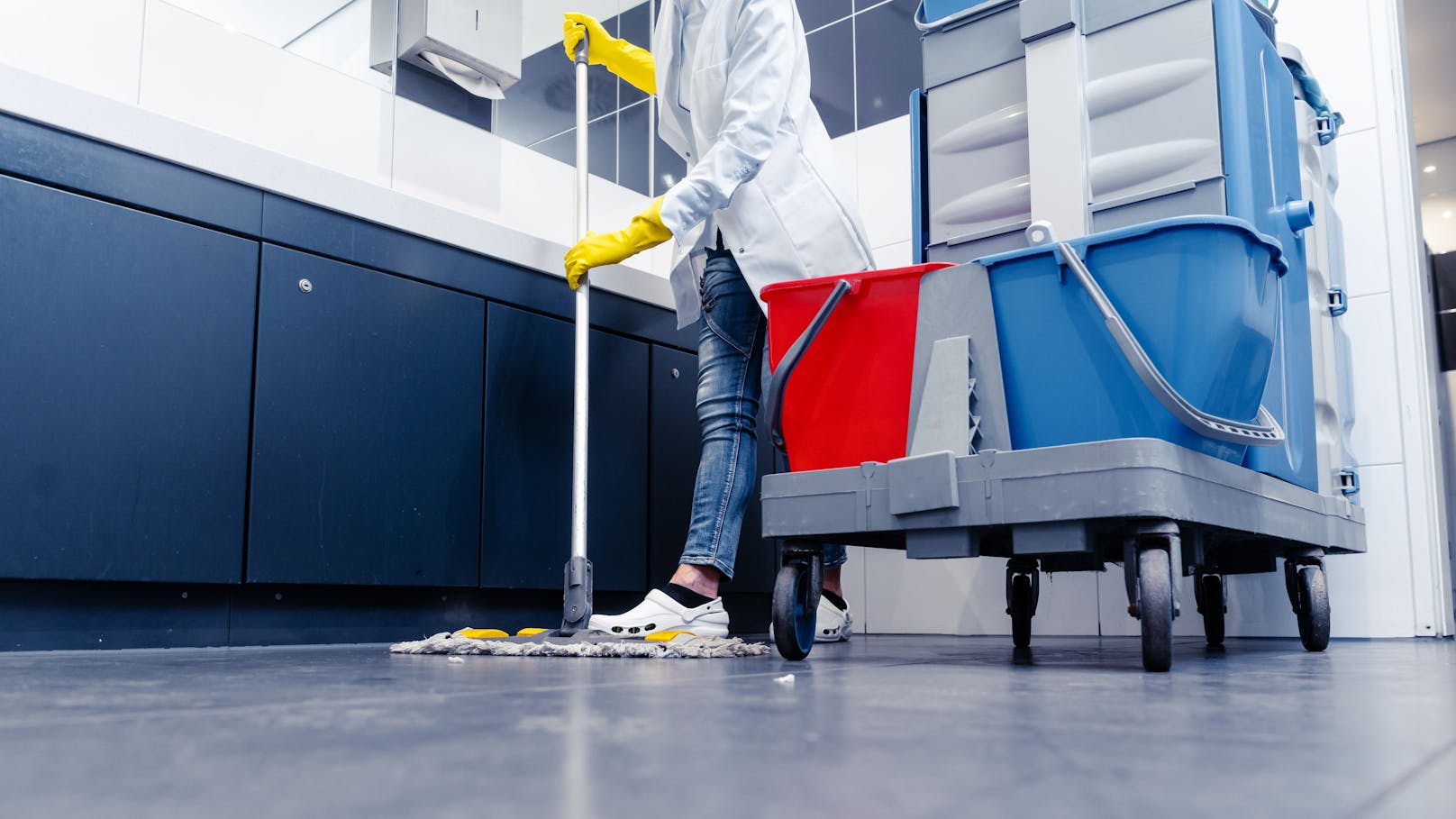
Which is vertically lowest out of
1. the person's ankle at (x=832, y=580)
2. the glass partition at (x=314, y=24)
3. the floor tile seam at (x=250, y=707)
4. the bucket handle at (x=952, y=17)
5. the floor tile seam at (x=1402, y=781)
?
the floor tile seam at (x=250, y=707)

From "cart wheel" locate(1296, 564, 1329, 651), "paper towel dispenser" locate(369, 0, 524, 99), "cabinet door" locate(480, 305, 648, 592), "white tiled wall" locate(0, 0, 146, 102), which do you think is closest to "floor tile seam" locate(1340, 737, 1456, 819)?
"cart wheel" locate(1296, 564, 1329, 651)

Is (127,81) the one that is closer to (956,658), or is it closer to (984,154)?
(984,154)

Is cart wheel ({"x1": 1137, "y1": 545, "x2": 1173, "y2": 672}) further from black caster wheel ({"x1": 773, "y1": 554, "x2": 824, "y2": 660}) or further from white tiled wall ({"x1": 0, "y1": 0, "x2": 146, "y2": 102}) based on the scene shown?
white tiled wall ({"x1": 0, "y1": 0, "x2": 146, "y2": 102})

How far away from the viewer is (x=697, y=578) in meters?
1.56

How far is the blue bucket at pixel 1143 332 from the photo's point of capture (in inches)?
40.8

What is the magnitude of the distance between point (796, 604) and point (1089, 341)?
1.39 ft

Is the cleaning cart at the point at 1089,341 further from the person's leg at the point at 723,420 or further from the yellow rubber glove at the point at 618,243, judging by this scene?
the yellow rubber glove at the point at 618,243

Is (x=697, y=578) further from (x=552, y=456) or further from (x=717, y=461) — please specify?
(x=552, y=456)

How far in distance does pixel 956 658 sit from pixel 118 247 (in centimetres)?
123

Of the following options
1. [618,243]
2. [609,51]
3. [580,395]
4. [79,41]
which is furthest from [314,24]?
[580,395]

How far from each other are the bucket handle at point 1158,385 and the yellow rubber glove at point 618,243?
27.9 inches

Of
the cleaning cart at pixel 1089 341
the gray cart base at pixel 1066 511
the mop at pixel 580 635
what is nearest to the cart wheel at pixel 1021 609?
the cleaning cart at pixel 1089 341

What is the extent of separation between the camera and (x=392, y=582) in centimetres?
172

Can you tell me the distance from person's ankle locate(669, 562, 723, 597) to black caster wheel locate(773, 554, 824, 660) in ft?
1.09
